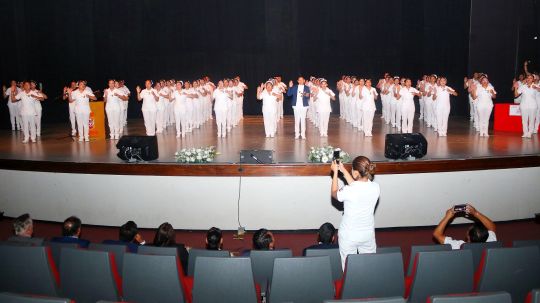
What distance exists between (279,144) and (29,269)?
9.58 meters

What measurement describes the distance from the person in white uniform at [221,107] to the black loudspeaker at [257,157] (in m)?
5.89

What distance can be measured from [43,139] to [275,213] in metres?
9.06

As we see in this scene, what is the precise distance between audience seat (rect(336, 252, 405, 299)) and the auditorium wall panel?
5.21 m

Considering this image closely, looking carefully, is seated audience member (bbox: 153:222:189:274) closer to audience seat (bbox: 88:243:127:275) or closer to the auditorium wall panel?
audience seat (bbox: 88:243:127:275)

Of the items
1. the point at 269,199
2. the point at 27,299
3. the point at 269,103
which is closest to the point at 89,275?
the point at 27,299

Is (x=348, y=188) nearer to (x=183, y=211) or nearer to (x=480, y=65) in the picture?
(x=183, y=211)

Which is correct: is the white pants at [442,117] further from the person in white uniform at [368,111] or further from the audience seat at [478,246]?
the audience seat at [478,246]

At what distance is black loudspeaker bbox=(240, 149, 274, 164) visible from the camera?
9.84m

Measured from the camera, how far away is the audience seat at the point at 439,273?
447 centimetres

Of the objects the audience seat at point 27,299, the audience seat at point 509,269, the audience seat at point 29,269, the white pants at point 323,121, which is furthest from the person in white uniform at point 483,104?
the audience seat at point 27,299

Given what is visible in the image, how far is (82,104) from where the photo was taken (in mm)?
14547

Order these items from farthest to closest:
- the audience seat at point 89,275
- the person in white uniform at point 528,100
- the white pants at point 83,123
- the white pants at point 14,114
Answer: the white pants at point 14,114 → the white pants at point 83,123 → the person in white uniform at point 528,100 → the audience seat at point 89,275

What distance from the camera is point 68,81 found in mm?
21953

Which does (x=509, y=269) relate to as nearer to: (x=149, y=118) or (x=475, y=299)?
(x=475, y=299)
